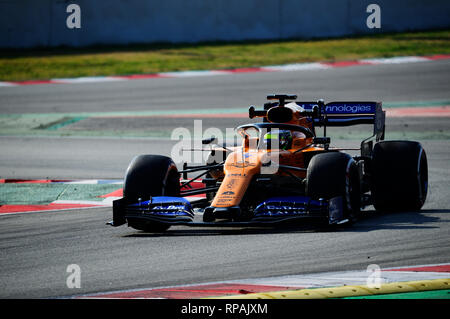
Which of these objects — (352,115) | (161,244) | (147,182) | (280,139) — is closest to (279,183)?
(280,139)

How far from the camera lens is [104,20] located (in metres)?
28.5

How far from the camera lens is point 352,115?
37.7 ft

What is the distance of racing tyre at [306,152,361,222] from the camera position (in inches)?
341

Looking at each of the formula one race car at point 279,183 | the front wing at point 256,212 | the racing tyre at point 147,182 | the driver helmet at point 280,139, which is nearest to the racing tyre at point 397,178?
the formula one race car at point 279,183

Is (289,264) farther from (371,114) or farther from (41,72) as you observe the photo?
(41,72)

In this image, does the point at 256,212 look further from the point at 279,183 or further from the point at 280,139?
the point at 280,139

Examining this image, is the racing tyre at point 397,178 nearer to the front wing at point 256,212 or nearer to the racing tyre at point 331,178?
the racing tyre at point 331,178

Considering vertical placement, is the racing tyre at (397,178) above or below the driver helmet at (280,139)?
below

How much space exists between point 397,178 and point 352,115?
6.78 feet

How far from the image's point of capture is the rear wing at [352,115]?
1109 centimetres

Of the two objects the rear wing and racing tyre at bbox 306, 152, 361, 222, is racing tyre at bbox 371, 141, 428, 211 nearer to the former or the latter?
racing tyre at bbox 306, 152, 361, 222

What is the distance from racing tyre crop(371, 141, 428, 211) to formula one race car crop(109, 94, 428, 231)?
0.5 inches

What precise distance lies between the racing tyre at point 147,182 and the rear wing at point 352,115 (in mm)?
2630
